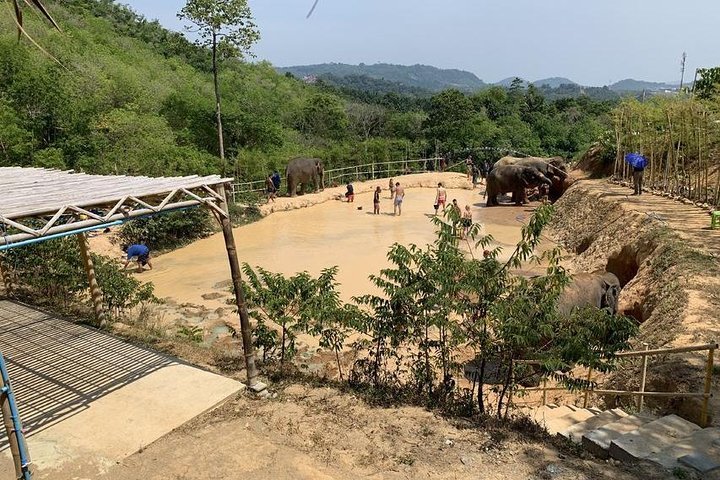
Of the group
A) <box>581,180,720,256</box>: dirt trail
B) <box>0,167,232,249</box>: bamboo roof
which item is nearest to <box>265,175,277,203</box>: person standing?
<box>581,180,720,256</box>: dirt trail

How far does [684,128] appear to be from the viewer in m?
15.4

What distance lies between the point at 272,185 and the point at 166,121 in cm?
610

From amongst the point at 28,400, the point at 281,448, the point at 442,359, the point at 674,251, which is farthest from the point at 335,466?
the point at 674,251

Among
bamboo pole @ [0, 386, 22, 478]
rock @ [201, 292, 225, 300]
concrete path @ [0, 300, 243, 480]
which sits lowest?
rock @ [201, 292, 225, 300]

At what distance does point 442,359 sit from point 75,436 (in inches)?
167

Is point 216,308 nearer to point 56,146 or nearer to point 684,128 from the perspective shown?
point 56,146

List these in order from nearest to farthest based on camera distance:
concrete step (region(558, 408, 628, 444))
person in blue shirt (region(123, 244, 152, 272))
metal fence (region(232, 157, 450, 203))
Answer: concrete step (region(558, 408, 628, 444)), person in blue shirt (region(123, 244, 152, 272)), metal fence (region(232, 157, 450, 203))

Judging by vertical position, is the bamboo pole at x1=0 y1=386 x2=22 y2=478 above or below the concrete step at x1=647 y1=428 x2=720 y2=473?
above

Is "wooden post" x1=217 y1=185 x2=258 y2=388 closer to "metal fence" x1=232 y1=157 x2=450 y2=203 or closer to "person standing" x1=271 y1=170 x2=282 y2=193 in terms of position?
"person standing" x1=271 y1=170 x2=282 y2=193

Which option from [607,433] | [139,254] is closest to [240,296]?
[607,433]

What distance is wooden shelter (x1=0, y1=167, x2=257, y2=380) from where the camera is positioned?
5.02 m

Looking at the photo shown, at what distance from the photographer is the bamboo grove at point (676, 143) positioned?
14.7 meters

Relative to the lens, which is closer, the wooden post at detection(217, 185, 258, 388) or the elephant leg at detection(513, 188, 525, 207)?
the wooden post at detection(217, 185, 258, 388)

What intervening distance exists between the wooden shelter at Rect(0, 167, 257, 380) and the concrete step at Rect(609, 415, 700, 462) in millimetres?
4255
